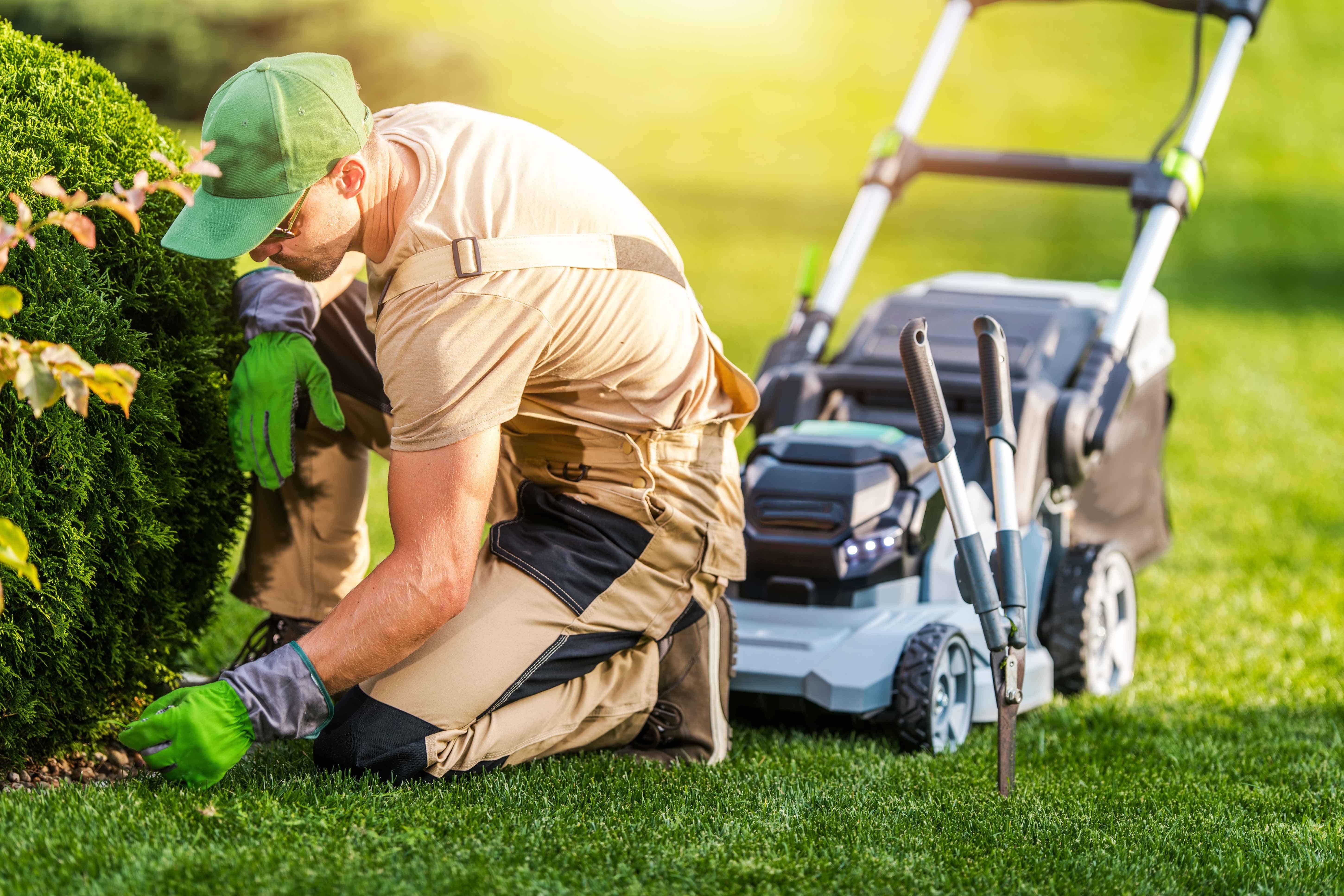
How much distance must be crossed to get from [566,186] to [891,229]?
12680 millimetres

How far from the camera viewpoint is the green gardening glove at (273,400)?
3.11 metres

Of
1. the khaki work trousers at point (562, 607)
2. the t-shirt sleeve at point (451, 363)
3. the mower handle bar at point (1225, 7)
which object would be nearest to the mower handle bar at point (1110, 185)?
the mower handle bar at point (1225, 7)

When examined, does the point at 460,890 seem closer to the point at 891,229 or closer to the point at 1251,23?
the point at 1251,23

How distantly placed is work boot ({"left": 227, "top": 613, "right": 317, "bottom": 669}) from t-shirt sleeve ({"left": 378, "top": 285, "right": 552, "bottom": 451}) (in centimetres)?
99

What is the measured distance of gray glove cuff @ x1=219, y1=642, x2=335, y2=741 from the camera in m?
2.66

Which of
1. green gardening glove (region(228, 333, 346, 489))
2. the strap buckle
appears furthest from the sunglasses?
green gardening glove (region(228, 333, 346, 489))

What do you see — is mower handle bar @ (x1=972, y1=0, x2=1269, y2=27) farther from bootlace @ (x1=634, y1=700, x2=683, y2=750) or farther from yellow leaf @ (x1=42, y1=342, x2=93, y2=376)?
yellow leaf @ (x1=42, y1=342, x2=93, y2=376)

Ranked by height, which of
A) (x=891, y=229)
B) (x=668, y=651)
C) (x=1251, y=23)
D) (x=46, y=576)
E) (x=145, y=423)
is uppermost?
(x=1251, y=23)

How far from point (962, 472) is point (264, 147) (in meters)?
2.13

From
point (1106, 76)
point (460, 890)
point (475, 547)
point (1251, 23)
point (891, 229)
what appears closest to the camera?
point (460, 890)

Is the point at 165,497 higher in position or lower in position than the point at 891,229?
higher

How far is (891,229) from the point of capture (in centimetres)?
1526

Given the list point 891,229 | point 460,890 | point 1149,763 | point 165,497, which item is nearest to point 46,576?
point 165,497

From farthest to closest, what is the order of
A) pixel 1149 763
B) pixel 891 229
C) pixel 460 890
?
1. pixel 891 229
2. pixel 1149 763
3. pixel 460 890
